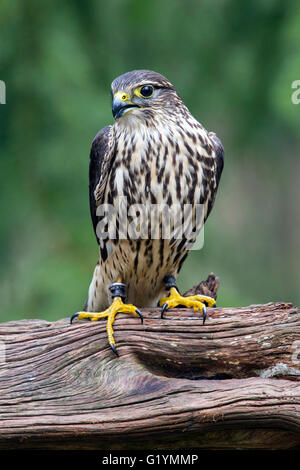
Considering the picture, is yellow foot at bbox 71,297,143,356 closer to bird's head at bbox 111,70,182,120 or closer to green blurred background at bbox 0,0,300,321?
bird's head at bbox 111,70,182,120

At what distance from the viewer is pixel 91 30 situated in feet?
20.5

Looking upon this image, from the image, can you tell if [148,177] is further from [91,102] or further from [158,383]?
[91,102]

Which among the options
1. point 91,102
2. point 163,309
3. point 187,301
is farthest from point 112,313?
point 91,102

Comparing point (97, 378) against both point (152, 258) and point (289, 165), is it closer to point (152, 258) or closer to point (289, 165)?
point (152, 258)

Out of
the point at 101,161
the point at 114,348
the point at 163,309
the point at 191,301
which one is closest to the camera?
the point at 114,348

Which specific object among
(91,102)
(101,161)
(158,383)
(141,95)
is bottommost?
(158,383)

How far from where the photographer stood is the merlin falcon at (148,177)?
3871mm

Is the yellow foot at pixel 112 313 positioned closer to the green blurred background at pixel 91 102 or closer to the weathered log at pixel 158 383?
the weathered log at pixel 158 383

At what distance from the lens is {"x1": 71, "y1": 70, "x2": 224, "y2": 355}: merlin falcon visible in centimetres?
387

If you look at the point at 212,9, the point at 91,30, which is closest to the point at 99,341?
the point at 91,30

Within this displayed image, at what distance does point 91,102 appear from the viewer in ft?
19.4

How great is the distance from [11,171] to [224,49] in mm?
2104

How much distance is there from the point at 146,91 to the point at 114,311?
1.14 m

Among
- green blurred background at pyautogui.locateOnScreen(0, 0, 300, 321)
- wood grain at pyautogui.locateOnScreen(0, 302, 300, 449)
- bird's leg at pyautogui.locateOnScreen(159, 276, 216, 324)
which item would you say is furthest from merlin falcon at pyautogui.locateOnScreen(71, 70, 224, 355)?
green blurred background at pyautogui.locateOnScreen(0, 0, 300, 321)
